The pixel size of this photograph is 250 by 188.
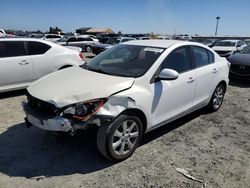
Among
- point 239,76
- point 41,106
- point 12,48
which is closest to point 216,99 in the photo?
point 41,106

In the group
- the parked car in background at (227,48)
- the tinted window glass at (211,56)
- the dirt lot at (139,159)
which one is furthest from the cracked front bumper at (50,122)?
the parked car in background at (227,48)

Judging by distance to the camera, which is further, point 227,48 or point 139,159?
point 227,48

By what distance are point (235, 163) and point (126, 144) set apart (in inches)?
61.3

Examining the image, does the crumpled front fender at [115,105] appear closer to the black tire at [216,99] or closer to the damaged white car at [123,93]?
the damaged white car at [123,93]

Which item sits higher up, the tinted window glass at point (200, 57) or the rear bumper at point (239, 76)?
the tinted window glass at point (200, 57)

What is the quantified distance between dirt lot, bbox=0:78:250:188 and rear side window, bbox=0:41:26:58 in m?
1.94

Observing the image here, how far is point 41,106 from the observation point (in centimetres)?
330

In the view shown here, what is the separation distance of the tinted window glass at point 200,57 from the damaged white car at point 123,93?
24 millimetres

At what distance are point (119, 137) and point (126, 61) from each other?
4.41ft

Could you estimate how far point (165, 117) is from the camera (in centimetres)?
396

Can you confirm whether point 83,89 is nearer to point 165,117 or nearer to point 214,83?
point 165,117

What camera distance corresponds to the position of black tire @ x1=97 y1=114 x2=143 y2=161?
3.14 meters

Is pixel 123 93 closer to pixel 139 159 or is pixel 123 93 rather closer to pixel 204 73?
pixel 139 159

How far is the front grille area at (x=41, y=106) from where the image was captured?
124 inches
